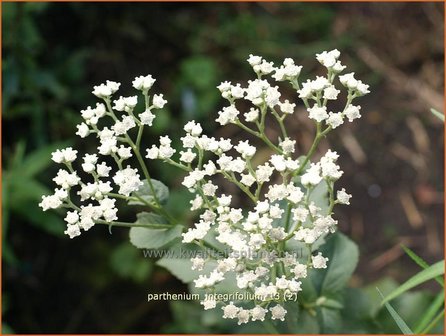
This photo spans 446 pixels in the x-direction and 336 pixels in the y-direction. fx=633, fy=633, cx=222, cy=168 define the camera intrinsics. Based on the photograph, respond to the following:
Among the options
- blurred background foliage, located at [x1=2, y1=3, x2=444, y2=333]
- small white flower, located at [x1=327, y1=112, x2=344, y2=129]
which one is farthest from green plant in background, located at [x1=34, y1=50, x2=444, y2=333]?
blurred background foliage, located at [x1=2, y1=3, x2=444, y2=333]

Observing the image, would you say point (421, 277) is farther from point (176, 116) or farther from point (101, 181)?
point (176, 116)

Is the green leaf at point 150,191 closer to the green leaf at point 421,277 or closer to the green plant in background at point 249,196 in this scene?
the green plant in background at point 249,196

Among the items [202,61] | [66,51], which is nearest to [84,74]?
[66,51]

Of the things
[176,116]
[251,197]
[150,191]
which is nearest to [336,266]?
[251,197]

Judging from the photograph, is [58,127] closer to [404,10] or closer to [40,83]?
[40,83]

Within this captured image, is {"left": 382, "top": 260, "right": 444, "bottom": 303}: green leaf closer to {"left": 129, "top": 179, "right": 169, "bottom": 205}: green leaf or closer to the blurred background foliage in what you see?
{"left": 129, "top": 179, "right": 169, "bottom": 205}: green leaf

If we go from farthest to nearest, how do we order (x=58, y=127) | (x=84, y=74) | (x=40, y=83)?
(x=84, y=74)
(x=58, y=127)
(x=40, y=83)
